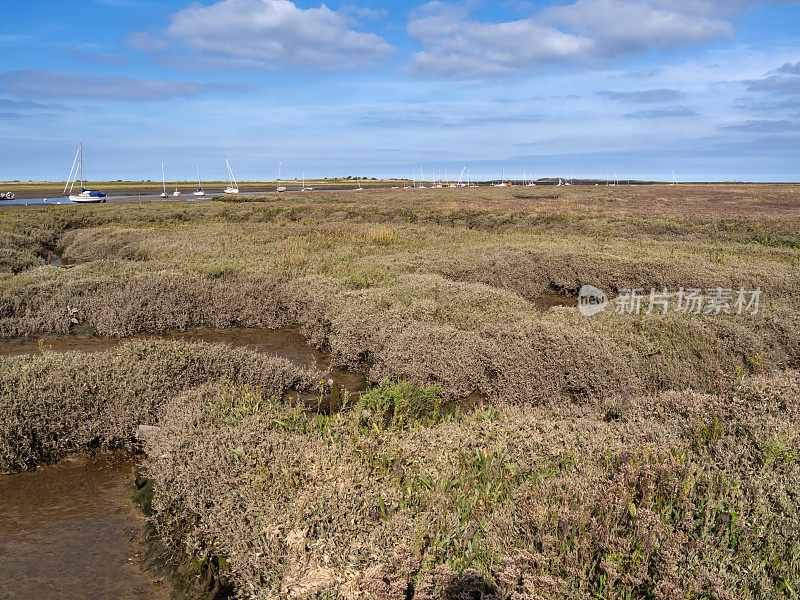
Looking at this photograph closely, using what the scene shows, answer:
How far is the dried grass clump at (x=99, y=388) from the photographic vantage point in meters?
6.88

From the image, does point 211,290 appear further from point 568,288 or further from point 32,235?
point 32,235

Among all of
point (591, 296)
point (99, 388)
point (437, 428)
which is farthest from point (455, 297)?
point (99, 388)

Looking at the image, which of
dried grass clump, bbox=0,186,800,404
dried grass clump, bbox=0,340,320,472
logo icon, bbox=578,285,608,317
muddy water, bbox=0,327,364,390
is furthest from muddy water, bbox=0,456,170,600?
logo icon, bbox=578,285,608,317

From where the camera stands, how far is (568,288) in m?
16.9

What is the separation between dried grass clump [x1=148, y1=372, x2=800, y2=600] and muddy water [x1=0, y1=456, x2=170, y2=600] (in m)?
0.46

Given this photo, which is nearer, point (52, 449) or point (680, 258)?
point (52, 449)

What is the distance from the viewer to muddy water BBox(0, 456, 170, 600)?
4.82m

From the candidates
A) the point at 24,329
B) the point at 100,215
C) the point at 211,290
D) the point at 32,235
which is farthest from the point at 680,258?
the point at 100,215

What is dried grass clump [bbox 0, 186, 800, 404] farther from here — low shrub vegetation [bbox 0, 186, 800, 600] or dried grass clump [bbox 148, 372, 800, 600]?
dried grass clump [bbox 148, 372, 800, 600]

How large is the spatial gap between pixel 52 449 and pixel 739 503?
7.80 meters

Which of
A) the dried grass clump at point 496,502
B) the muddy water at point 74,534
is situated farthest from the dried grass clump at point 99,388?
the dried grass clump at point 496,502

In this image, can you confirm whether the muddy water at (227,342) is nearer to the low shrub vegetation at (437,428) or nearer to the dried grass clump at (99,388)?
the low shrub vegetation at (437,428)

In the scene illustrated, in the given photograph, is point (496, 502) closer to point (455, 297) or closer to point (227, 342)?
point (455, 297)

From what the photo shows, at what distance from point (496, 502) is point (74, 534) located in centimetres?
452
